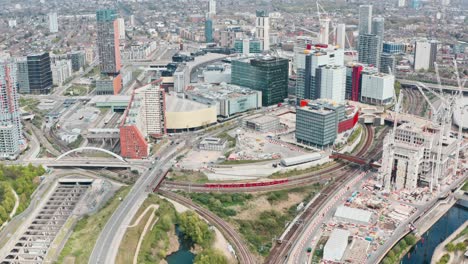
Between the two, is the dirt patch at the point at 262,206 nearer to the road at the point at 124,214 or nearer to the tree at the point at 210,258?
the tree at the point at 210,258

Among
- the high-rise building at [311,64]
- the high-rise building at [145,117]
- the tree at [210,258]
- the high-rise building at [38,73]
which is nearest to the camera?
the tree at [210,258]

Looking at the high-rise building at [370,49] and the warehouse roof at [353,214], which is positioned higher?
the high-rise building at [370,49]

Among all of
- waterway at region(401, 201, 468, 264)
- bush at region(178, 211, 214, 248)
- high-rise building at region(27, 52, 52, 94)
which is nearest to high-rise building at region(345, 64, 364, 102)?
waterway at region(401, 201, 468, 264)

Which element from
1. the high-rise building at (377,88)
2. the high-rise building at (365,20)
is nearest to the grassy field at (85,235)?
the high-rise building at (377,88)

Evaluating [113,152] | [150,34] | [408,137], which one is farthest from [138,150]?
[150,34]

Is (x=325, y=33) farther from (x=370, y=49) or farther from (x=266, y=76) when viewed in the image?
(x=266, y=76)

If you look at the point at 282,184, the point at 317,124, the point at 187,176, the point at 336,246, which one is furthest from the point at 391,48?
the point at 336,246

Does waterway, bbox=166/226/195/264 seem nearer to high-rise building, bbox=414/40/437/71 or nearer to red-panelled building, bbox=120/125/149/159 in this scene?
red-panelled building, bbox=120/125/149/159

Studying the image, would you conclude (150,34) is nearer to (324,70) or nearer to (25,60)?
(25,60)
